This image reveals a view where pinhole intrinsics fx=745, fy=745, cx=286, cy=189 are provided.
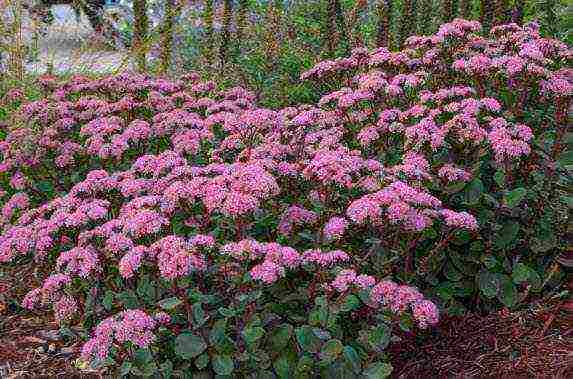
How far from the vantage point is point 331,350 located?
7.41ft

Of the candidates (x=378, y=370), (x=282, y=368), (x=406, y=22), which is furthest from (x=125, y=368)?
(x=406, y=22)

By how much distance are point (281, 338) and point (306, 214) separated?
1.42ft

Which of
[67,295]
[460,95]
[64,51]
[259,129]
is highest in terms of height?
[460,95]

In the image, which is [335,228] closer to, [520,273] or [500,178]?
[500,178]

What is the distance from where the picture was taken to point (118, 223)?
251 cm

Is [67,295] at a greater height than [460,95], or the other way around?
[460,95]

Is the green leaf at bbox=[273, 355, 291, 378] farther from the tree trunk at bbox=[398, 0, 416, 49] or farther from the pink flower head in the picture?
the tree trunk at bbox=[398, 0, 416, 49]

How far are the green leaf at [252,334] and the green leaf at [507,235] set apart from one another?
104cm

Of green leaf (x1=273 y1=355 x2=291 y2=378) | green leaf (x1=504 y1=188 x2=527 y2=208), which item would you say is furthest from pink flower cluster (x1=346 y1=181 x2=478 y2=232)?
green leaf (x1=273 y1=355 x2=291 y2=378)

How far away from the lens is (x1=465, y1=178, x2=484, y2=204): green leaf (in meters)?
2.72

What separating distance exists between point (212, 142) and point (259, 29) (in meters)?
3.18

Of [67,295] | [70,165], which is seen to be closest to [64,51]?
[70,165]

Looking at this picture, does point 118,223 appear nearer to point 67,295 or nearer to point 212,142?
point 67,295

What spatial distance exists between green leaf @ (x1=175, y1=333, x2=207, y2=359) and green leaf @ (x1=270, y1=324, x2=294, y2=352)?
9.4 inches
